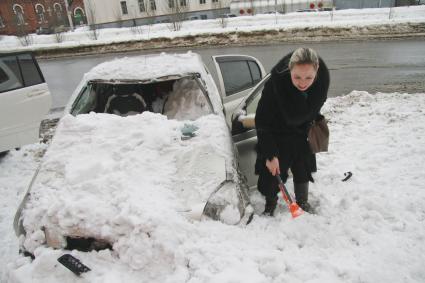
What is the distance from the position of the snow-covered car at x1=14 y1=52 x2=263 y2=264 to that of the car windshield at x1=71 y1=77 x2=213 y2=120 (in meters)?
0.03

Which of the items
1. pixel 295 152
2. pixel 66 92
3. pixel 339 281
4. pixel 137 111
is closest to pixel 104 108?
pixel 137 111

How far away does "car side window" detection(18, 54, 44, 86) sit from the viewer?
5.08m

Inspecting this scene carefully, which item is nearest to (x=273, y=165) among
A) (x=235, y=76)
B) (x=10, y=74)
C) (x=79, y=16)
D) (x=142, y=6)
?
(x=235, y=76)

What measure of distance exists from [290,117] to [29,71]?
439 centimetres

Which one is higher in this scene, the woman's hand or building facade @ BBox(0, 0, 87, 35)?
building facade @ BBox(0, 0, 87, 35)

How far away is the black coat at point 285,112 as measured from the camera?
8.33 ft

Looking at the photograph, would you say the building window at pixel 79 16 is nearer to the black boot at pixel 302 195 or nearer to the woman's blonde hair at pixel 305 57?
the black boot at pixel 302 195

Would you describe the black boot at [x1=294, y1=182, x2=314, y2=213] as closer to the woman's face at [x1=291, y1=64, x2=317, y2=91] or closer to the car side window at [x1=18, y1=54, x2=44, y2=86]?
the woman's face at [x1=291, y1=64, x2=317, y2=91]

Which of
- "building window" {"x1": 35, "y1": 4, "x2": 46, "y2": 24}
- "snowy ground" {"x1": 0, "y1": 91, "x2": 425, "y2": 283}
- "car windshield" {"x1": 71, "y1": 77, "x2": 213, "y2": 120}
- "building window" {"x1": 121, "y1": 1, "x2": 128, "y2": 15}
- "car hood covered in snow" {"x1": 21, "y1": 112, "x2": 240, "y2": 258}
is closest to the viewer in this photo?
"snowy ground" {"x1": 0, "y1": 91, "x2": 425, "y2": 283}

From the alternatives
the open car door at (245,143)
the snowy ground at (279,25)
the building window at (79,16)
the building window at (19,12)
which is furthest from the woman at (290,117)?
the building window at (79,16)

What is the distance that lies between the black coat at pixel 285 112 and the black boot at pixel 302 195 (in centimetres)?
35

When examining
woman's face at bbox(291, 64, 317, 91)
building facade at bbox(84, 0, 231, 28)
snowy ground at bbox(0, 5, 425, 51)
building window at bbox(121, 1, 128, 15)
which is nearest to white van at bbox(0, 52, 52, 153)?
woman's face at bbox(291, 64, 317, 91)

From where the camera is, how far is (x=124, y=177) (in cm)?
254

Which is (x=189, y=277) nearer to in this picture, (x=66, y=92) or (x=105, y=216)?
(x=105, y=216)
